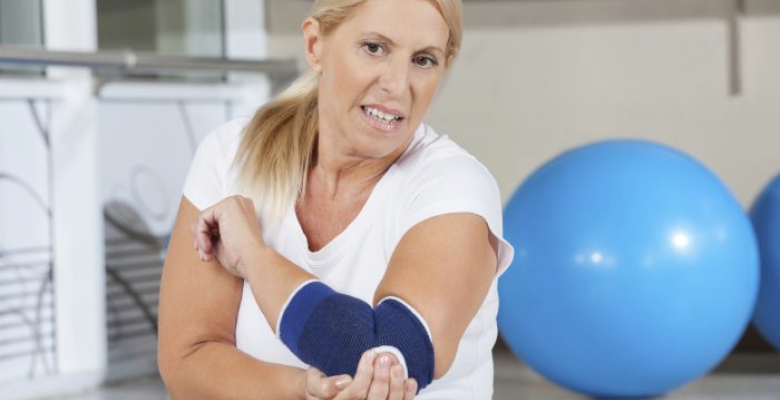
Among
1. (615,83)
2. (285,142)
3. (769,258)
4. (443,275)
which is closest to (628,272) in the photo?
(769,258)

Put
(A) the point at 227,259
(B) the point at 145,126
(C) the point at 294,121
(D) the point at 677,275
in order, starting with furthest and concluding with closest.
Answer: (B) the point at 145,126
(D) the point at 677,275
(C) the point at 294,121
(A) the point at 227,259

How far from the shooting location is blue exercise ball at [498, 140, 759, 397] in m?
2.93

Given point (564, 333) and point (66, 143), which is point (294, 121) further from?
point (66, 143)

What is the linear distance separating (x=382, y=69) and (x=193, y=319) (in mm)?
373

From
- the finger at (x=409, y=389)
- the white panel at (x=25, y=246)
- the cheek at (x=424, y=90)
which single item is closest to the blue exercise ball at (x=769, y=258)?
the white panel at (x=25, y=246)

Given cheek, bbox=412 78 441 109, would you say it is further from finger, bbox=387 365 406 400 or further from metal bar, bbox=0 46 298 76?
metal bar, bbox=0 46 298 76

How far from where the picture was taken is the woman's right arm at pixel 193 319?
1374 mm

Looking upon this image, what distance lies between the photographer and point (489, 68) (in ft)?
13.9

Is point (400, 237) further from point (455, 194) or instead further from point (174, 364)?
point (174, 364)

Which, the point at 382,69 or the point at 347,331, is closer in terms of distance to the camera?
the point at 347,331

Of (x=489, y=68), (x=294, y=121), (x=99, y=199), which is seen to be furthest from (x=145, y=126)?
(x=294, y=121)

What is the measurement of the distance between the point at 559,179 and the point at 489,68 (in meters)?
1.22

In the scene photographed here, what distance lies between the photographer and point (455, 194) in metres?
1.30

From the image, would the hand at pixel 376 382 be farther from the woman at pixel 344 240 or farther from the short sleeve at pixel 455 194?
the short sleeve at pixel 455 194
